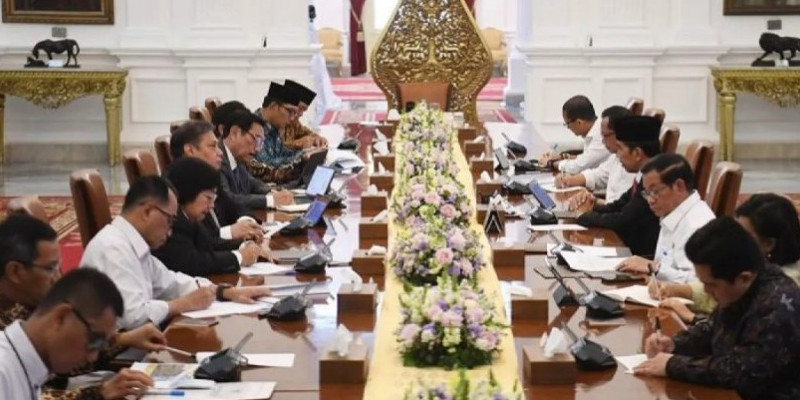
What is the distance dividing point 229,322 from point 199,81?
8.41 metres

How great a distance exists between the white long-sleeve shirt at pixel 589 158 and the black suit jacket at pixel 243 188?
1710 millimetres

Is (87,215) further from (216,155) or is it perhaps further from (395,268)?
(395,268)

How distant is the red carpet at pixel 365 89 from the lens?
17.6 metres

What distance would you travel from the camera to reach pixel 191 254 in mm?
4938

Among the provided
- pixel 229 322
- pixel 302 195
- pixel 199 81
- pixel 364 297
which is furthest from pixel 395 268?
pixel 199 81

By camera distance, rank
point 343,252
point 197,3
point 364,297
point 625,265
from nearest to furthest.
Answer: point 364,297 → point 625,265 → point 343,252 → point 197,3

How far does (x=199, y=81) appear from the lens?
12.3 m

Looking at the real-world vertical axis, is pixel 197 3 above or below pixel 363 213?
above

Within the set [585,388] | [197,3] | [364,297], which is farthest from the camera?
[197,3]

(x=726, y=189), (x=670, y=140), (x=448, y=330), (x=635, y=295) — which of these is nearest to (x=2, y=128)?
(x=670, y=140)

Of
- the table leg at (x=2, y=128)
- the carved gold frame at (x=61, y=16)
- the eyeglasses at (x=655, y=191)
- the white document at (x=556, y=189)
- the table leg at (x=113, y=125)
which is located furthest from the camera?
the carved gold frame at (x=61, y=16)

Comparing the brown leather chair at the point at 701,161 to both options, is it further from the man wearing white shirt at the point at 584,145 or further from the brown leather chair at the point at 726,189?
the man wearing white shirt at the point at 584,145

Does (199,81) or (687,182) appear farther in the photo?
(199,81)

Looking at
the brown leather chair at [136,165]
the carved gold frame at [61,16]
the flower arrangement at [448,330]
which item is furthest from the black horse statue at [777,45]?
the flower arrangement at [448,330]
